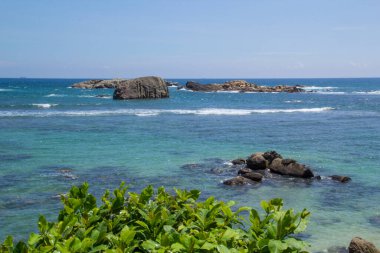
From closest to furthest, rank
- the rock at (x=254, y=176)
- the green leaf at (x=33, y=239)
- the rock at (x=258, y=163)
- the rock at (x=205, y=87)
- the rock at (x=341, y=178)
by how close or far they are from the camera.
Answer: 1. the green leaf at (x=33, y=239)
2. the rock at (x=254, y=176)
3. the rock at (x=341, y=178)
4. the rock at (x=258, y=163)
5. the rock at (x=205, y=87)

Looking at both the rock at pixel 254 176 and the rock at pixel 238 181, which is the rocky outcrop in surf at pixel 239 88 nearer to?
the rock at pixel 254 176

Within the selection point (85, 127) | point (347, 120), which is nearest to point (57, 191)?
point (85, 127)

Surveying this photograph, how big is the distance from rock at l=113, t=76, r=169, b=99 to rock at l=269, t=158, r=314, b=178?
2188 inches

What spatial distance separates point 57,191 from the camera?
1575cm

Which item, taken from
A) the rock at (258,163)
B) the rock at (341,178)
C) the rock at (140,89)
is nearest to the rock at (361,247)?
the rock at (341,178)

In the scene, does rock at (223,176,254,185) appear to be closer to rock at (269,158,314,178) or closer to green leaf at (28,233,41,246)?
rock at (269,158,314,178)

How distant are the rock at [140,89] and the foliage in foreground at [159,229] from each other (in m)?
70.2

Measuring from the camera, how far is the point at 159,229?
361cm

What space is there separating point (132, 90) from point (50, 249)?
72121mm

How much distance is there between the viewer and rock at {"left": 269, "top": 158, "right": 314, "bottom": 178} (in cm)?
1880

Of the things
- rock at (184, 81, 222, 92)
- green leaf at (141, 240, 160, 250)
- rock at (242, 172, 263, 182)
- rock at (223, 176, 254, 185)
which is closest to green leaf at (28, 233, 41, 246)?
green leaf at (141, 240, 160, 250)

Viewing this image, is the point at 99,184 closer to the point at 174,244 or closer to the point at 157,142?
the point at 157,142

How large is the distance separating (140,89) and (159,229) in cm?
7209

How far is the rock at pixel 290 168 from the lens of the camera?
61.7 feet
